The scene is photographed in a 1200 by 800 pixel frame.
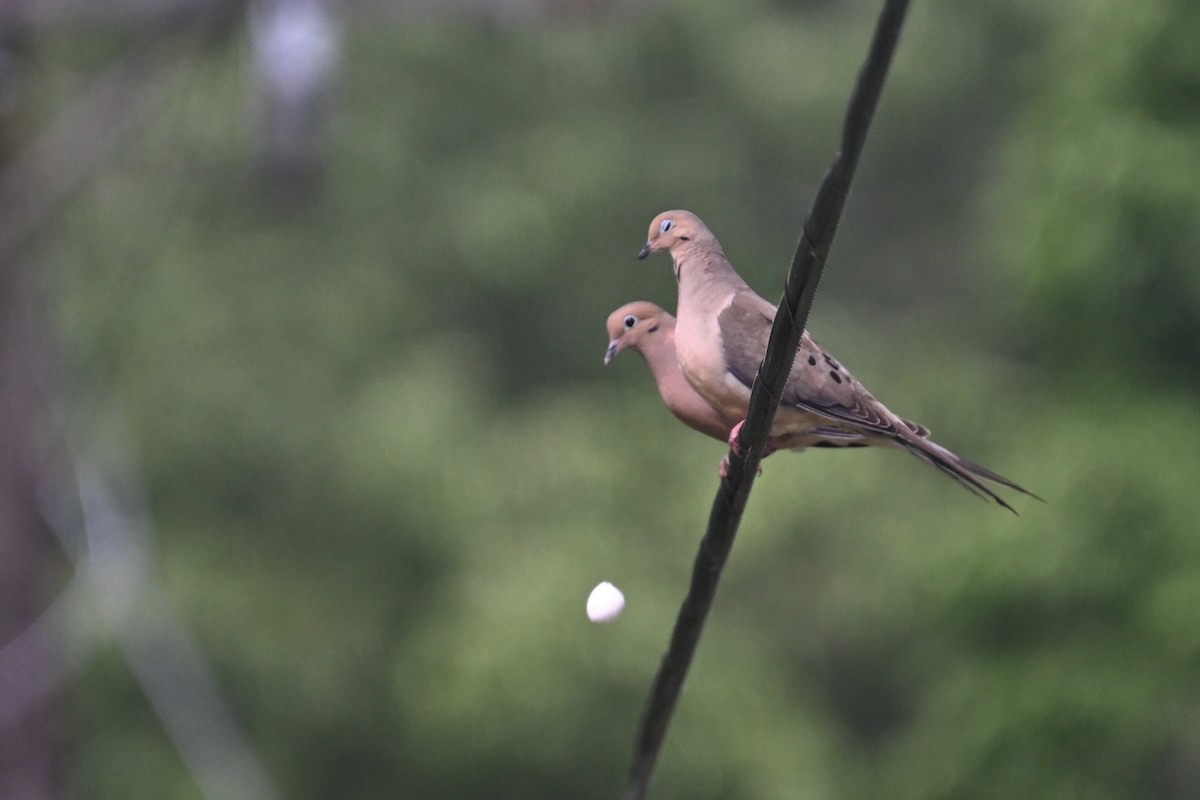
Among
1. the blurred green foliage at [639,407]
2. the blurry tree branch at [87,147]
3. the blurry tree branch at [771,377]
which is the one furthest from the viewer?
the blurry tree branch at [87,147]

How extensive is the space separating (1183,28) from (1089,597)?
2.00m

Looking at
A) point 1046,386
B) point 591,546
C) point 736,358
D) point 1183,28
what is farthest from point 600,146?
point 736,358

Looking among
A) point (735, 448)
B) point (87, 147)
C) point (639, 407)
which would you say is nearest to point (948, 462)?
point (735, 448)

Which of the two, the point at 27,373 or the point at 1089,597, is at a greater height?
the point at 27,373

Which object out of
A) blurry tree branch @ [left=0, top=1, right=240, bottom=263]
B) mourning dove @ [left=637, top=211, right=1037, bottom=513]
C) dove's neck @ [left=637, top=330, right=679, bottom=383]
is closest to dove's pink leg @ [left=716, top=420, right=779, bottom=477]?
mourning dove @ [left=637, top=211, right=1037, bottom=513]

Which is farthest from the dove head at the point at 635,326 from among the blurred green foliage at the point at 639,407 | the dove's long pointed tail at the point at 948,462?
the blurred green foliage at the point at 639,407

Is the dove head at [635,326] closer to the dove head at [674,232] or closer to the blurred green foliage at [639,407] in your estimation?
the dove head at [674,232]

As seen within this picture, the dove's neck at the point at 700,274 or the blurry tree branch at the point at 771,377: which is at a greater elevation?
the dove's neck at the point at 700,274

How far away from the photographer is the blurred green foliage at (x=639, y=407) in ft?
20.1

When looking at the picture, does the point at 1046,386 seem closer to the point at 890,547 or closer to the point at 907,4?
the point at 890,547

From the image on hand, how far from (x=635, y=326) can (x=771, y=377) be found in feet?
1.80

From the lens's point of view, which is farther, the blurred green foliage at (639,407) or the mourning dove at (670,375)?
the blurred green foliage at (639,407)

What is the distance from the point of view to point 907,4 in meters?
1.71

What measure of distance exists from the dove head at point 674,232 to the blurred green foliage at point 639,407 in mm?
3640
